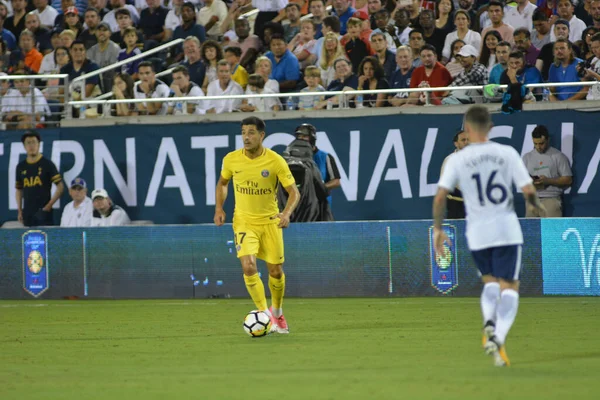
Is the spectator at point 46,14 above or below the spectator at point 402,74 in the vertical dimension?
above

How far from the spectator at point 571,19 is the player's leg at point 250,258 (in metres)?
→ 8.90

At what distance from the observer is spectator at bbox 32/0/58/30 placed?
2566 centimetres

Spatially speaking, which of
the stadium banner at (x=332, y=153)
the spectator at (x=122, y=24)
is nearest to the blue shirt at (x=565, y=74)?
the stadium banner at (x=332, y=153)

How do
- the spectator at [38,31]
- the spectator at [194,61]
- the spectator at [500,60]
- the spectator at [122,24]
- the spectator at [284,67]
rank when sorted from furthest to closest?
1. the spectator at [38,31]
2. the spectator at [122,24]
3. the spectator at [194,61]
4. the spectator at [284,67]
5. the spectator at [500,60]

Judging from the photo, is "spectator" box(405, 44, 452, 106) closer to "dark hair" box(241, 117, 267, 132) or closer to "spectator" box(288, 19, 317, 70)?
"spectator" box(288, 19, 317, 70)

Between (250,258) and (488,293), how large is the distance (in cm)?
394

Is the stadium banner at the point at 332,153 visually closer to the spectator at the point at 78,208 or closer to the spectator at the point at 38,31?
the spectator at the point at 78,208

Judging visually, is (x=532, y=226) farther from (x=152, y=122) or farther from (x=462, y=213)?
(x=152, y=122)

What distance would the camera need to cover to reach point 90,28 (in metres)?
24.0

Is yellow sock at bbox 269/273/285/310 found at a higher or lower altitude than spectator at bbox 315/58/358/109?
lower

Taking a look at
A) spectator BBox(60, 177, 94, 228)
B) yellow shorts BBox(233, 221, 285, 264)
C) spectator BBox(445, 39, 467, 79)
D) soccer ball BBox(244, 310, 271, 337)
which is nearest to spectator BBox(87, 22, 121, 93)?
spectator BBox(60, 177, 94, 228)

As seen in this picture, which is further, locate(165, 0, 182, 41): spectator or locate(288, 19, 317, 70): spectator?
locate(165, 0, 182, 41): spectator

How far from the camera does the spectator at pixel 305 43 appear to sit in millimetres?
21188

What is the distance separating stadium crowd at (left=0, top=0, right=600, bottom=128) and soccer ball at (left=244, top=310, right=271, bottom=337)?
24.5ft
